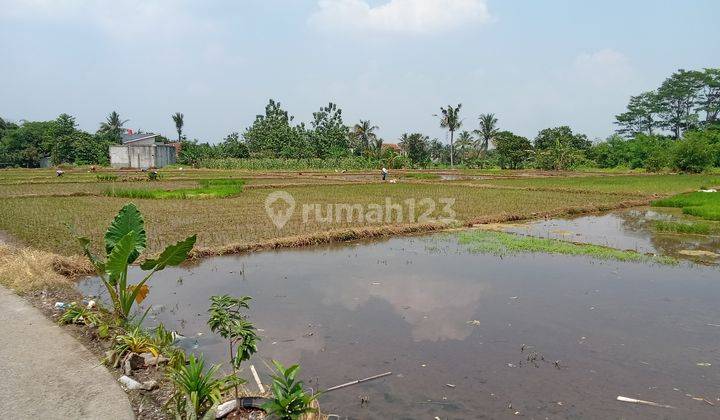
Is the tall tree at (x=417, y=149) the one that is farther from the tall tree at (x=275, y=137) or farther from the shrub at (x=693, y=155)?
the shrub at (x=693, y=155)

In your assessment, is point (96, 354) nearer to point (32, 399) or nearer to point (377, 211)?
point (32, 399)

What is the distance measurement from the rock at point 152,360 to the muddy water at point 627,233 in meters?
9.45

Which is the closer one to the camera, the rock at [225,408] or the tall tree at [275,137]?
the rock at [225,408]

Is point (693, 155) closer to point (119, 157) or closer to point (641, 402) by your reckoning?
point (641, 402)

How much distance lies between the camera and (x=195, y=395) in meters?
3.29

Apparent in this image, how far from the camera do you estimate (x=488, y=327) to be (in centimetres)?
555

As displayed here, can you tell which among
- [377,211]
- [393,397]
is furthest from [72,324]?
[377,211]

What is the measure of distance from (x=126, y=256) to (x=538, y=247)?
809 centimetres

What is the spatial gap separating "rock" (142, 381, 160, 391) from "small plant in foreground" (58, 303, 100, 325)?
1.56 metres

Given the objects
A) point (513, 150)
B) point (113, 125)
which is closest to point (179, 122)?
point (113, 125)

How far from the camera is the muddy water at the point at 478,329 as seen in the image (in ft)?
13.2

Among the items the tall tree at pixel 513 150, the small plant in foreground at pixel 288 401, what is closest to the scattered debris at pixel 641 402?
the small plant in foreground at pixel 288 401

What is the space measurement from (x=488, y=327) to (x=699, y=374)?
2007 millimetres

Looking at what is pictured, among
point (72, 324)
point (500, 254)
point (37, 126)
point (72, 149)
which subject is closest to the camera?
point (72, 324)
